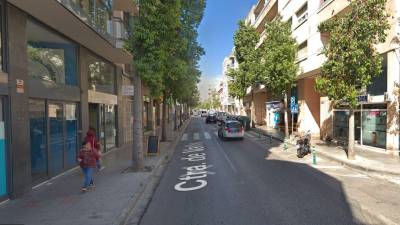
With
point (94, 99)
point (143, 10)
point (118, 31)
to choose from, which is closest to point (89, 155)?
point (143, 10)

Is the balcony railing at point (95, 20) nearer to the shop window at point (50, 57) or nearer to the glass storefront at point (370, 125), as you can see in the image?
the shop window at point (50, 57)

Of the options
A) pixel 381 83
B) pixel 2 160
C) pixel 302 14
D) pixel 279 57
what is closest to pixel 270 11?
pixel 302 14

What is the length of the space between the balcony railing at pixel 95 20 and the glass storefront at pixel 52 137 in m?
2.83

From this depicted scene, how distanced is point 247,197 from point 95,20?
8.73 meters

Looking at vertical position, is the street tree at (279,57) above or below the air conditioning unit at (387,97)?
above

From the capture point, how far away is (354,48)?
500 inches

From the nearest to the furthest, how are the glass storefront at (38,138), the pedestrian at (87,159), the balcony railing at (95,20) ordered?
the pedestrian at (87,159) → the glass storefront at (38,138) → the balcony railing at (95,20)

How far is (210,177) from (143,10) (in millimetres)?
6012

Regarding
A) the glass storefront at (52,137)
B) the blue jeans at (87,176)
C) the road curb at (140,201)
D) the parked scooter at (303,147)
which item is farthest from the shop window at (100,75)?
the parked scooter at (303,147)

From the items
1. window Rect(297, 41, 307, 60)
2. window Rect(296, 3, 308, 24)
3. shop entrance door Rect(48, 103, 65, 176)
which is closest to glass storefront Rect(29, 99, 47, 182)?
shop entrance door Rect(48, 103, 65, 176)

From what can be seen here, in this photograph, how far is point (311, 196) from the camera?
311 inches

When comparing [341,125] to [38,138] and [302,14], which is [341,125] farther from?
[38,138]

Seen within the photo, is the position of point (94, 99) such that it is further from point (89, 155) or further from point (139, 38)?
point (89, 155)

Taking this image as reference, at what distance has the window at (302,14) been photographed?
23819 mm
